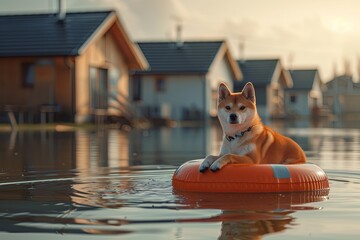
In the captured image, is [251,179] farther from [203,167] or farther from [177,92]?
[177,92]

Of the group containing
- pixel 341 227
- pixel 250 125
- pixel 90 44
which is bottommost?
pixel 341 227

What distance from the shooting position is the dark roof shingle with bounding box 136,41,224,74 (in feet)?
198

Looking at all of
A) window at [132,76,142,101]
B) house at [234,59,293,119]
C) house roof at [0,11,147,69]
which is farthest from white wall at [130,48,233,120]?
house at [234,59,293,119]

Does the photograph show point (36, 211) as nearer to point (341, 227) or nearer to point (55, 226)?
point (55, 226)

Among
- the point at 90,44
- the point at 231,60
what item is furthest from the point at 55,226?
the point at 231,60

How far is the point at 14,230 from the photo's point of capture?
22.3 ft

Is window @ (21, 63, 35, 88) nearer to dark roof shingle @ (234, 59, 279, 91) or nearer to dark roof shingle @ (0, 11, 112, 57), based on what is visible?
dark roof shingle @ (0, 11, 112, 57)

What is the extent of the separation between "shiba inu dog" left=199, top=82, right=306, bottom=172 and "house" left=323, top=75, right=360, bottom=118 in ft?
310

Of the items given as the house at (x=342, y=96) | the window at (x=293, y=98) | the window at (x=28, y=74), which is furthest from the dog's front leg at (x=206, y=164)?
the house at (x=342, y=96)

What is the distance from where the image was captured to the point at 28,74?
42719 millimetres

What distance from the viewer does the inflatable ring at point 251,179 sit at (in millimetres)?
9664

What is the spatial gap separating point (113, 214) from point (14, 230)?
1149mm

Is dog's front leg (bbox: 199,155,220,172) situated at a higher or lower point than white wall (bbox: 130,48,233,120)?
lower

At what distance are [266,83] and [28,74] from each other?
124 ft
